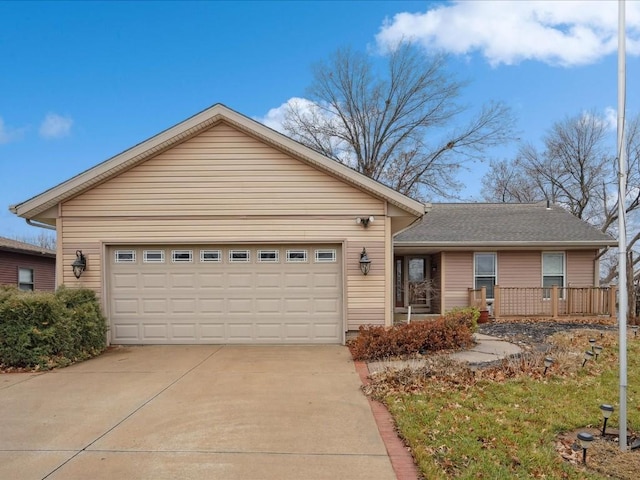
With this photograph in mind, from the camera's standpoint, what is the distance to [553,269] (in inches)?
590

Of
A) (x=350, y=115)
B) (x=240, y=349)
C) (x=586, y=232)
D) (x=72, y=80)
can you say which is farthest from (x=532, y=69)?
(x=72, y=80)

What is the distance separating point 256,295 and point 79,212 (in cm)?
417

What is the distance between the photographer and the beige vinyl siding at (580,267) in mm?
14883

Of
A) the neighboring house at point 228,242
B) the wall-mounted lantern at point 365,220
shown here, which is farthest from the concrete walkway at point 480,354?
the wall-mounted lantern at point 365,220

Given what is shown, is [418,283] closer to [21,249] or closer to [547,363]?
[547,363]

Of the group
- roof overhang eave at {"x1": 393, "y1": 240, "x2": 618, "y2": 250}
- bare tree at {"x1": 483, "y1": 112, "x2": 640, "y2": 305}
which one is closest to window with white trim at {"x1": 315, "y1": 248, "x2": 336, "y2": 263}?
roof overhang eave at {"x1": 393, "y1": 240, "x2": 618, "y2": 250}

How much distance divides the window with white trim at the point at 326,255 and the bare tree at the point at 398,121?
54.1 ft

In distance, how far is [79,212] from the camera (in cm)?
935

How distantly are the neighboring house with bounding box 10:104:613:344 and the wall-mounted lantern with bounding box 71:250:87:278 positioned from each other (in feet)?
0.32

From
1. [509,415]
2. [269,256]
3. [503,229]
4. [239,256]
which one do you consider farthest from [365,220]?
[503,229]

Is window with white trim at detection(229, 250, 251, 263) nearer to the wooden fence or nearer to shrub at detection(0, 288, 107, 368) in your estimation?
shrub at detection(0, 288, 107, 368)

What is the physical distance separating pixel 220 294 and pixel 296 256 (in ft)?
6.01

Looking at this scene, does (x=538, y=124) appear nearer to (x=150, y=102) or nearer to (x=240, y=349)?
(x=150, y=102)

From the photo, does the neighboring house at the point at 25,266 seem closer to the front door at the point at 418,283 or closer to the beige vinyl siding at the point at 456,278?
the front door at the point at 418,283
